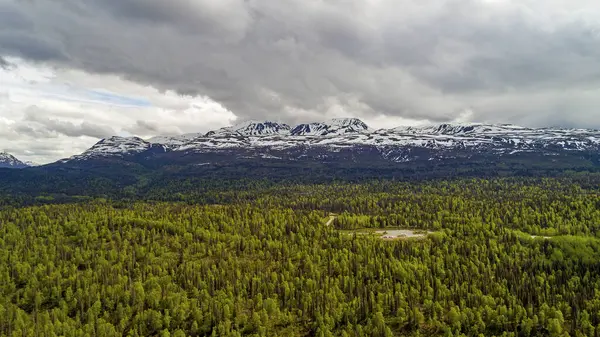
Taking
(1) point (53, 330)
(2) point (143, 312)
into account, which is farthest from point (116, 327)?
(1) point (53, 330)

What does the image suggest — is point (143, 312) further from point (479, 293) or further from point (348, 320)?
point (479, 293)

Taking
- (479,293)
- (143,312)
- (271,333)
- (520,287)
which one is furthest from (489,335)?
(143,312)

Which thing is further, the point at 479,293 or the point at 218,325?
the point at 479,293

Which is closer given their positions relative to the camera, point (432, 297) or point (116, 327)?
point (116, 327)

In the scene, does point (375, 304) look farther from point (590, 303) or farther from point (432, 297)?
point (590, 303)

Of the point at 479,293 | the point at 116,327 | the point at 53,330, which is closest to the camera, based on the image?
the point at 53,330

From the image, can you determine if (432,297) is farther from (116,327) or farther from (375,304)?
(116,327)

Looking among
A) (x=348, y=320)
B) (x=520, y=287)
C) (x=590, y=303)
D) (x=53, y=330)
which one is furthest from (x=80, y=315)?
(x=590, y=303)

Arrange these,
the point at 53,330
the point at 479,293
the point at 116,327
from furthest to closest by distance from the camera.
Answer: the point at 479,293 → the point at 116,327 → the point at 53,330
